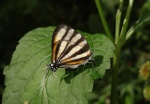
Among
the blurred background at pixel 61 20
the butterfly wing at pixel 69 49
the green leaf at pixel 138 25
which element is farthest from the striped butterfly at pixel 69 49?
the blurred background at pixel 61 20

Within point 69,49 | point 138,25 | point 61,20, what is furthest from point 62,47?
point 61,20

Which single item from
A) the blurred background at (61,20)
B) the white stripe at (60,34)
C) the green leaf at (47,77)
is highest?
the blurred background at (61,20)

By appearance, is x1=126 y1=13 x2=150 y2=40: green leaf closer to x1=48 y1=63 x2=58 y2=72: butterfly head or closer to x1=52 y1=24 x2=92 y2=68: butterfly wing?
x1=52 y1=24 x2=92 y2=68: butterfly wing

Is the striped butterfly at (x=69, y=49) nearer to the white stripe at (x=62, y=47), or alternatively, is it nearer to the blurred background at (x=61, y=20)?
the white stripe at (x=62, y=47)

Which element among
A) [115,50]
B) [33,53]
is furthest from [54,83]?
[115,50]

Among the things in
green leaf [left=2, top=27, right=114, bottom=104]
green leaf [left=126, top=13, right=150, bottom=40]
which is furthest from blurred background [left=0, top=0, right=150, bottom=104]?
green leaf [left=2, top=27, right=114, bottom=104]

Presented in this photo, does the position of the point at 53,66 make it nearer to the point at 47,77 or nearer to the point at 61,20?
the point at 47,77

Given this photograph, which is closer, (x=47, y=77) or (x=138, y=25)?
(x=47, y=77)
